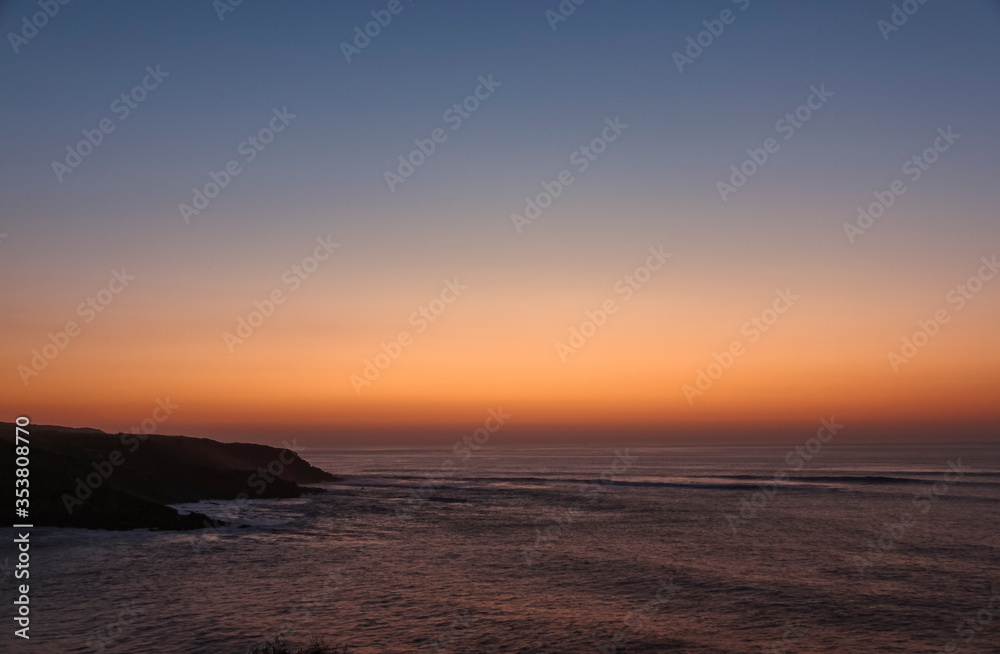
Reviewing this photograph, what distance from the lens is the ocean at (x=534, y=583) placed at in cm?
1697

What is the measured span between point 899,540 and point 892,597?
13594 millimetres

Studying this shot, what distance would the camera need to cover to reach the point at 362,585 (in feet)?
76.0

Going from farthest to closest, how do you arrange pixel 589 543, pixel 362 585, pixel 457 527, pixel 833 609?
pixel 457 527 → pixel 589 543 → pixel 362 585 → pixel 833 609

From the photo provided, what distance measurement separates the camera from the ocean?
17.0 m

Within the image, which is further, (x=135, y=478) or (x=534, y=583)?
(x=135, y=478)

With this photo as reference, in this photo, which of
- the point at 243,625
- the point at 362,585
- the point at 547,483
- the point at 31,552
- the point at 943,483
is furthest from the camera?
the point at 547,483

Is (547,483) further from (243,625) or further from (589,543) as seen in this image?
(243,625)

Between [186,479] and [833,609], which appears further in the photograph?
[186,479]

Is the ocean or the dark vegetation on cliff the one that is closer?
the ocean

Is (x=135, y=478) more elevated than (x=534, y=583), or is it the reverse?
(x=135, y=478)

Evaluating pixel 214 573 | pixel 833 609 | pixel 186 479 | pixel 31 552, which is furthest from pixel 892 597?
pixel 186 479

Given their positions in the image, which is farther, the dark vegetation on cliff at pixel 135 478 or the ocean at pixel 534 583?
the dark vegetation on cliff at pixel 135 478

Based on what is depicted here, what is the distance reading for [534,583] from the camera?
77.9 ft

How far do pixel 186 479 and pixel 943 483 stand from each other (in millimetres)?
75270
